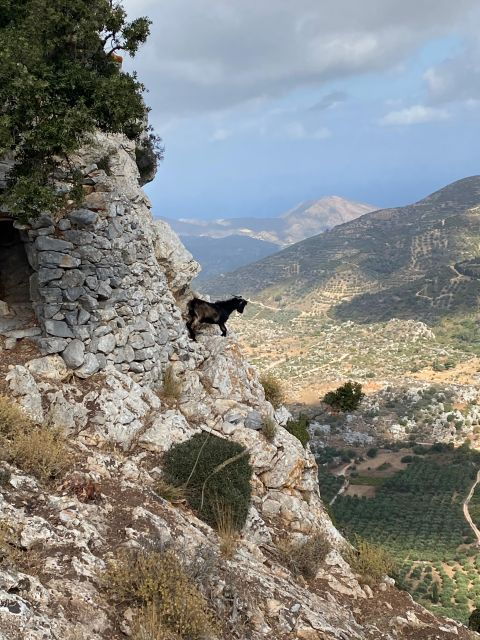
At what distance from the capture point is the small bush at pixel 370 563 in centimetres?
1005

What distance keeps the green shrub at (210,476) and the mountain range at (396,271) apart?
113m

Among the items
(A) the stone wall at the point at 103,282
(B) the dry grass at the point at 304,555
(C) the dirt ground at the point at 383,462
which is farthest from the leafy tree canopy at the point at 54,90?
(C) the dirt ground at the point at 383,462

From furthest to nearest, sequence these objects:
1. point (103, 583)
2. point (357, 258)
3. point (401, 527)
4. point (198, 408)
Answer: point (357, 258) < point (401, 527) < point (198, 408) < point (103, 583)

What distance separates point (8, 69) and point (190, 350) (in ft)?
24.2

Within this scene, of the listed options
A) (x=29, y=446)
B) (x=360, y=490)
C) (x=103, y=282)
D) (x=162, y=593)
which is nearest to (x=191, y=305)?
(x=103, y=282)

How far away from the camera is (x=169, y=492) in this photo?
8.55m

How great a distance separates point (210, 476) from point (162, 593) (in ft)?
12.0

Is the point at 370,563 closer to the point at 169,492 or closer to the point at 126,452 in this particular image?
the point at 169,492

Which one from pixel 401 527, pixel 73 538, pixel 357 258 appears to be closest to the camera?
pixel 73 538

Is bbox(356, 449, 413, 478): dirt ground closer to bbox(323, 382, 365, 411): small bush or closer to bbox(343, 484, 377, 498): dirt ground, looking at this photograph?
bbox(343, 484, 377, 498): dirt ground

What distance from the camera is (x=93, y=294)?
33.7 ft

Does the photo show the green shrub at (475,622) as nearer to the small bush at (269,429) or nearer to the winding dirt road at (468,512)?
the small bush at (269,429)

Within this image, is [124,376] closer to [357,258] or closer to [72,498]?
[72,498]

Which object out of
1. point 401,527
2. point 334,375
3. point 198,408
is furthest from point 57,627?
point 334,375
